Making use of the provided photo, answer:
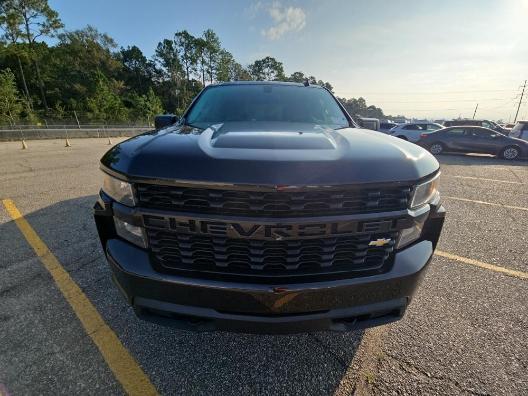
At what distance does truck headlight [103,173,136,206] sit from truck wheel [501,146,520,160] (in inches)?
581

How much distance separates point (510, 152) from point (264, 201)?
47.5 feet

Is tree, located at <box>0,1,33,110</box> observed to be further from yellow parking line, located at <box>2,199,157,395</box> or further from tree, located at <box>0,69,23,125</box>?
yellow parking line, located at <box>2,199,157,395</box>

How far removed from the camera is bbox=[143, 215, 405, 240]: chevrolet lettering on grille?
137 cm

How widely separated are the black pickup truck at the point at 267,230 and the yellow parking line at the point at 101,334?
0.46 metres

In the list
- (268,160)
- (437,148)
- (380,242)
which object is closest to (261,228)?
(268,160)

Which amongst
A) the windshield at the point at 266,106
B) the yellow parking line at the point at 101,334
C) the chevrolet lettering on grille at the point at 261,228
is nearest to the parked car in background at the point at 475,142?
the windshield at the point at 266,106

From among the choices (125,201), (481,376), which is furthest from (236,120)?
(481,376)

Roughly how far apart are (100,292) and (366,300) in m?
2.22

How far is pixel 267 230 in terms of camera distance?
1372mm

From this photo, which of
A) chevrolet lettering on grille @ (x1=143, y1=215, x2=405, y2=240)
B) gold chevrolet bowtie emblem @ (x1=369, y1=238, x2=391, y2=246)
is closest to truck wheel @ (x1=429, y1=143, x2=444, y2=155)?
gold chevrolet bowtie emblem @ (x1=369, y1=238, x2=391, y2=246)

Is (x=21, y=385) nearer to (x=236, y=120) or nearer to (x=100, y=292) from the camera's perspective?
(x=100, y=292)

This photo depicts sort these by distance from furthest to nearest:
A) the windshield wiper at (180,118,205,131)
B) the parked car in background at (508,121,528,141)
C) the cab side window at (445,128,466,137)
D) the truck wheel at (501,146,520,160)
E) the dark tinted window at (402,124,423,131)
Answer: the dark tinted window at (402,124,423,131) → the parked car in background at (508,121,528,141) → the cab side window at (445,128,466,137) → the truck wheel at (501,146,520,160) → the windshield wiper at (180,118,205,131)

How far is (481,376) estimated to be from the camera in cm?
179

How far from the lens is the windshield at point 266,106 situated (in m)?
2.59
